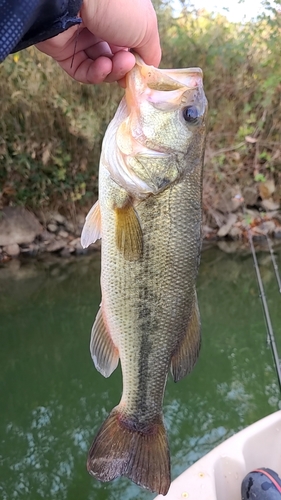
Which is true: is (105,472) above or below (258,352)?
above

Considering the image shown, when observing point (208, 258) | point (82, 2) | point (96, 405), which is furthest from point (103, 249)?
point (208, 258)

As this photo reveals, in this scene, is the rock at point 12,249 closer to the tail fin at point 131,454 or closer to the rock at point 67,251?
the rock at point 67,251

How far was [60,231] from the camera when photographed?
771 centimetres

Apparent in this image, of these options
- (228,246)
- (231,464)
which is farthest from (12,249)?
(231,464)

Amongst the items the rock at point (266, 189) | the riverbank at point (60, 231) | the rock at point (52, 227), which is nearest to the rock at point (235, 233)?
the riverbank at point (60, 231)

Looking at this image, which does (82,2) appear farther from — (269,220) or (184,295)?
(269,220)

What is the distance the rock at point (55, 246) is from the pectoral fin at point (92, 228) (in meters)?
6.13

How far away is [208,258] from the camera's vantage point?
7.72 metres

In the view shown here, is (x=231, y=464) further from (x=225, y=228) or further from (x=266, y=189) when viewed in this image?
(x=266, y=189)

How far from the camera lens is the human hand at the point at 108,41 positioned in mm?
1170

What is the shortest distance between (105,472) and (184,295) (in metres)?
0.60

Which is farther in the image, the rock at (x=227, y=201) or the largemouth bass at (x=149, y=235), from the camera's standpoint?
the rock at (x=227, y=201)

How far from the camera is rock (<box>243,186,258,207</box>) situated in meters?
9.07

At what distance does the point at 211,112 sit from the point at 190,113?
295 inches
